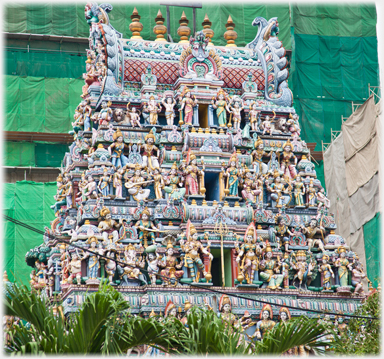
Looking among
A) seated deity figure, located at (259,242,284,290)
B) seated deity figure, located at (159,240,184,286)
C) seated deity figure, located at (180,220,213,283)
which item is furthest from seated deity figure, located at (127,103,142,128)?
seated deity figure, located at (259,242,284,290)

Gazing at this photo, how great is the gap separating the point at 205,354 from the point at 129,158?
13.1m

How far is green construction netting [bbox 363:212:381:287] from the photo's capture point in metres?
42.5

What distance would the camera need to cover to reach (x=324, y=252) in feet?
108

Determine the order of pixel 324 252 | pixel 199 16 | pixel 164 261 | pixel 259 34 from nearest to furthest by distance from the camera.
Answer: pixel 164 261 < pixel 324 252 < pixel 259 34 < pixel 199 16

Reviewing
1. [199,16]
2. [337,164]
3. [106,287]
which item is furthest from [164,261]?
[199,16]

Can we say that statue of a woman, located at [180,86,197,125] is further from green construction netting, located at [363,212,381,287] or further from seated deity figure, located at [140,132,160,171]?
green construction netting, located at [363,212,381,287]

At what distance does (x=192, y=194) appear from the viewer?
32.2 m

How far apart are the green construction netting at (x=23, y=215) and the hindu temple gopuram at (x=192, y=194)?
10797 millimetres

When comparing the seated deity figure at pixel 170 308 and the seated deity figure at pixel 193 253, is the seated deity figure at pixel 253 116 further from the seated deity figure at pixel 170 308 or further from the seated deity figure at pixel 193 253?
the seated deity figure at pixel 170 308

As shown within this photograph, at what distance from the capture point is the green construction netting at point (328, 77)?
50.7 metres

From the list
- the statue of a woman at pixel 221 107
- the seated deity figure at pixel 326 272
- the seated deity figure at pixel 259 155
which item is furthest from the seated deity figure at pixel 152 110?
the seated deity figure at pixel 326 272

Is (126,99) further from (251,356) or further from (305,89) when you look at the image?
(305,89)

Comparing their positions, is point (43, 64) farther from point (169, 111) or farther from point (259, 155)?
point (259, 155)

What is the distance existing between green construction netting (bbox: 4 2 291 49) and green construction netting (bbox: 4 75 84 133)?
284cm
